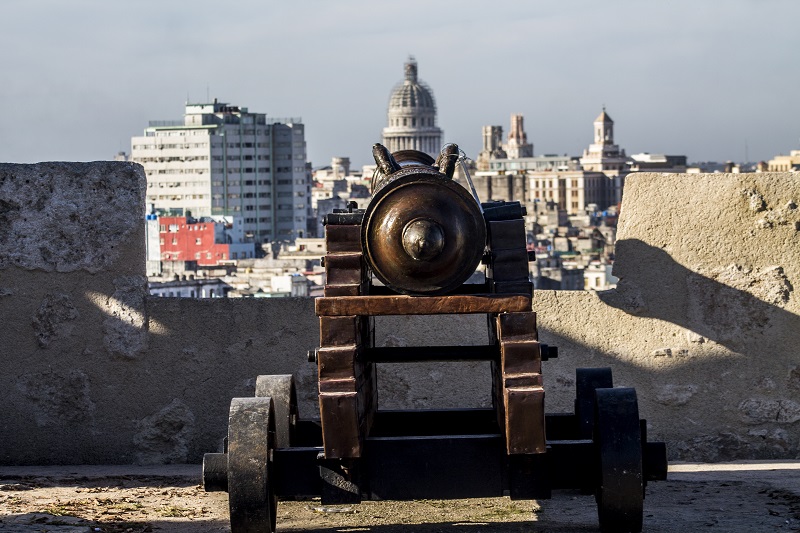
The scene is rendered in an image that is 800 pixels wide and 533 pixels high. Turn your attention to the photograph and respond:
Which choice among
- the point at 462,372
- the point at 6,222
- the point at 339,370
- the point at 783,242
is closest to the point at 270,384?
the point at 339,370

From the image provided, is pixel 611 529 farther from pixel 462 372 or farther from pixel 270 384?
pixel 462 372

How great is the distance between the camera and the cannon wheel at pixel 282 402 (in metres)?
5.59

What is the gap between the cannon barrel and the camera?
4895 millimetres

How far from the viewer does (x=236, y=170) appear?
126875 mm

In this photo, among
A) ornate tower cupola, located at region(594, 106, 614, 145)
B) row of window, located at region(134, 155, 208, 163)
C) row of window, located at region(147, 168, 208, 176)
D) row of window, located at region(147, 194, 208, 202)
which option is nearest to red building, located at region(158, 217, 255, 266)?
row of window, located at region(134, 155, 208, 163)

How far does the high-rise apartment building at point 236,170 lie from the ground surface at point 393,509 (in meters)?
118

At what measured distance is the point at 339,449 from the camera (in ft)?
16.3

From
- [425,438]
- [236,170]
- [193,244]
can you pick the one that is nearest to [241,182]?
[236,170]

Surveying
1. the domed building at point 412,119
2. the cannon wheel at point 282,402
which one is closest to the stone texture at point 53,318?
the cannon wheel at point 282,402

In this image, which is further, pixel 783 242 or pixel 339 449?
pixel 783 242

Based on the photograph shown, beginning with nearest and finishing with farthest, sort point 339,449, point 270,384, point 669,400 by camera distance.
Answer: point 339,449
point 270,384
point 669,400

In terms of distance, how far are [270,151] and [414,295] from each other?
401ft

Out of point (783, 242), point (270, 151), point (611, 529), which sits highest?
point (270, 151)

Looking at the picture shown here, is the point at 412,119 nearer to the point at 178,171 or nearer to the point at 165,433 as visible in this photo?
the point at 178,171
